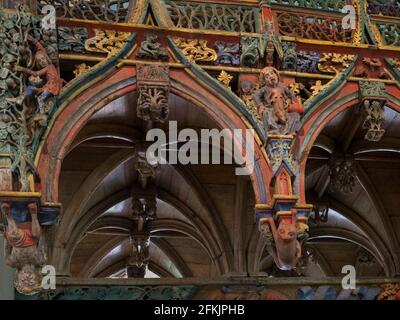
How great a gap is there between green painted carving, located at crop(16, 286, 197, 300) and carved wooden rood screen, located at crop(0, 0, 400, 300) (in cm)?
2

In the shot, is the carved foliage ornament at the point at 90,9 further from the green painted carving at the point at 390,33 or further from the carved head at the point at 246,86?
the green painted carving at the point at 390,33

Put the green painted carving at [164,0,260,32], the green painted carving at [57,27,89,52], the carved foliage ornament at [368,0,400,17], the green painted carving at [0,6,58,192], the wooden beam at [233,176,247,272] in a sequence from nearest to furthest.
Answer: the green painted carving at [0,6,58,192] → the green painted carving at [57,27,89,52] → the green painted carving at [164,0,260,32] → the carved foliage ornament at [368,0,400,17] → the wooden beam at [233,176,247,272]

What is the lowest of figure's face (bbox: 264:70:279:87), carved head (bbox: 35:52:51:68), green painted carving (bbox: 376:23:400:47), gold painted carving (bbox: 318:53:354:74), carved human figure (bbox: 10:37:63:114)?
carved human figure (bbox: 10:37:63:114)

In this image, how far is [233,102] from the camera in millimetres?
10742

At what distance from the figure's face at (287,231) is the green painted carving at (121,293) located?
1.36 meters

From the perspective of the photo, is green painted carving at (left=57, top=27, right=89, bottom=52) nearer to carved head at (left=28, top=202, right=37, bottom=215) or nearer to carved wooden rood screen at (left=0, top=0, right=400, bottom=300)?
carved wooden rood screen at (left=0, top=0, right=400, bottom=300)

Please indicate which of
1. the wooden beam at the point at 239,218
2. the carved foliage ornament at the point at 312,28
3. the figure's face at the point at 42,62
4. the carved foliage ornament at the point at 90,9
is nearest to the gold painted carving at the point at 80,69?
the figure's face at the point at 42,62

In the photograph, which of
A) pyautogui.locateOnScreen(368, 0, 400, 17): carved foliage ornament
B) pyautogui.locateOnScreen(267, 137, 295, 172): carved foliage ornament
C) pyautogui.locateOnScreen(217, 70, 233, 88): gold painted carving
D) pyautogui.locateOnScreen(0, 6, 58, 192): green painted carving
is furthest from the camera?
pyautogui.locateOnScreen(368, 0, 400, 17): carved foliage ornament

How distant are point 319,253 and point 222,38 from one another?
278 inches

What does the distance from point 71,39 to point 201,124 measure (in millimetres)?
2548

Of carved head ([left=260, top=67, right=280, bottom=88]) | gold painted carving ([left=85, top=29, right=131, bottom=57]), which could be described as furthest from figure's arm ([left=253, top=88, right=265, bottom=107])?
gold painted carving ([left=85, top=29, right=131, bottom=57])

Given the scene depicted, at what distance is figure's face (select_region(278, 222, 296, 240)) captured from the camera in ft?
32.4

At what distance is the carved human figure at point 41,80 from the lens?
32.2 feet

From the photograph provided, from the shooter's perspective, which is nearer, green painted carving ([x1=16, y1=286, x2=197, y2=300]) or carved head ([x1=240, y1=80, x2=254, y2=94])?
green painted carving ([x1=16, y1=286, x2=197, y2=300])
